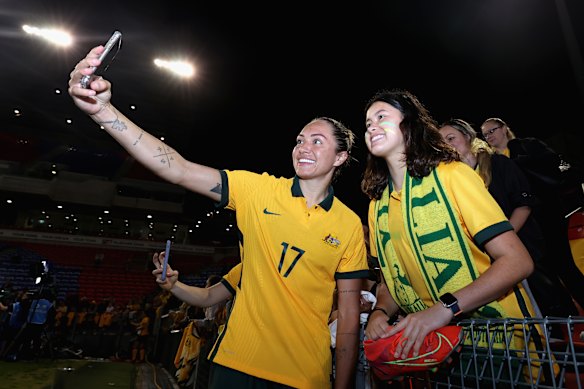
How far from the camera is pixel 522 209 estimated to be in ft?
7.03

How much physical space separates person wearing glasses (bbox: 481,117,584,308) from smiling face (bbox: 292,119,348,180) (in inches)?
53.5

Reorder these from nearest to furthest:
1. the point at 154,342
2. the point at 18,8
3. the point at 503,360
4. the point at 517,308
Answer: the point at 503,360
the point at 517,308
the point at 18,8
the point at 154,342

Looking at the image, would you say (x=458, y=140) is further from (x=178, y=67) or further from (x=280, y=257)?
(x=178, y=67)

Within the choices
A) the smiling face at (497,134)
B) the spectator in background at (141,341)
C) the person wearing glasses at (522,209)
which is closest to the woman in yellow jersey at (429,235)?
the person wearing glasses at (522,209)

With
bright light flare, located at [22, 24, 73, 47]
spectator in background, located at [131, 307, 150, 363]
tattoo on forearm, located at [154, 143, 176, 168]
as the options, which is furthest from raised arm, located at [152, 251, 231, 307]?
spectator in background, located at [131, 307, 150, 363]

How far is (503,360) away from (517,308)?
0.31 meters

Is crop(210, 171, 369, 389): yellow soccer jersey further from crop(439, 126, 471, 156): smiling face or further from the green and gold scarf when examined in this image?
crop(439, 126, 471, 156): smiling face

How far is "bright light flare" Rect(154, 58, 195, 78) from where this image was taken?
30.6 ft

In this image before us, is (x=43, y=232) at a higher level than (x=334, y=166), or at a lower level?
higher

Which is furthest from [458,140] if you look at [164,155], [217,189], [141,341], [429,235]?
[141,341]

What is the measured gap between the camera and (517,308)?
52.1 inches

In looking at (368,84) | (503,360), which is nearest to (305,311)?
(503,360)

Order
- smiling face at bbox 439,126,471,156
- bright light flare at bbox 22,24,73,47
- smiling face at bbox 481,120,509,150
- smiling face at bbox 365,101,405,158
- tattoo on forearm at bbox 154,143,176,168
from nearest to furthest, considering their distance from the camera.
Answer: tattoo on forearm at bbox 154,143,176,168 < smiling face at bbox 365,101,405,158 < smiling face at bbox 439,126,471,156 < smiling face at bbox 481,120,509,150 < bright light flare at bbox 22,24,73,47

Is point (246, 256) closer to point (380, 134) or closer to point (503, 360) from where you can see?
point (380, 134)
